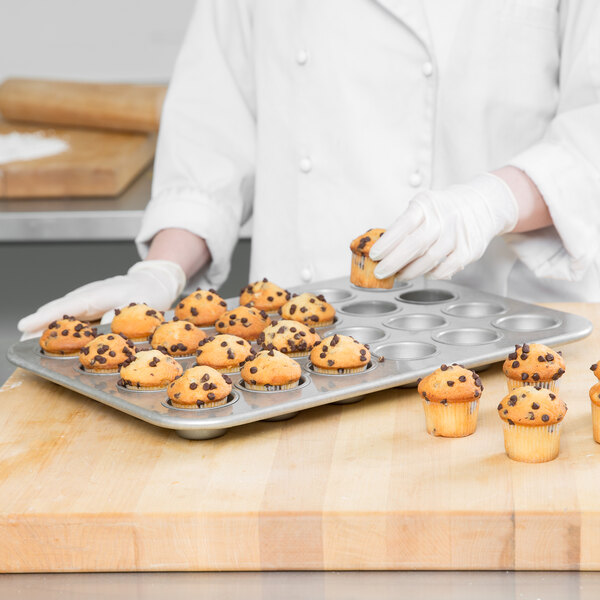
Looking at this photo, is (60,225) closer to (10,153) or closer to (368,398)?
(10,153)

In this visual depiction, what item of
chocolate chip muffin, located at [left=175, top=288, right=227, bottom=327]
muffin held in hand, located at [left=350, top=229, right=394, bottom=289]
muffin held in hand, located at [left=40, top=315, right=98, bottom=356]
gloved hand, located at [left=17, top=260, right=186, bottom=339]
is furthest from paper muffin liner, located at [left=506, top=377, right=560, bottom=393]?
gloved hand, located at [left=17, top=260, right=186, bottom=339]

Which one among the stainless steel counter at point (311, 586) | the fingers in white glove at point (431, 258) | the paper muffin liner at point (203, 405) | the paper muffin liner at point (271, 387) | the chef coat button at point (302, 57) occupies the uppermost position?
the chef coat button at point (302, 57)

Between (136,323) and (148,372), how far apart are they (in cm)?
28

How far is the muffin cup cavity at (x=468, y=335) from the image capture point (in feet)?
5.45

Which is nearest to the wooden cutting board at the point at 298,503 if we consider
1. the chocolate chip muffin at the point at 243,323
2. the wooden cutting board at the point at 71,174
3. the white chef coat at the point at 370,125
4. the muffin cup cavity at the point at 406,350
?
the muffin cup cavity at the point at 406,350

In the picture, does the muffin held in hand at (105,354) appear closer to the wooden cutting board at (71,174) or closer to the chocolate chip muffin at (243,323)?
the chocolate chip muffin at (243,323)

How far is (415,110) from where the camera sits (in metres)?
2.11

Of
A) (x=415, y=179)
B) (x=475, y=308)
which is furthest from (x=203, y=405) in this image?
(x=415, y=179)

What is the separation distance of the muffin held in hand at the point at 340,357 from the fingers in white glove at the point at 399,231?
11.7 inches

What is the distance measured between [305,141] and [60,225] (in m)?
1.00

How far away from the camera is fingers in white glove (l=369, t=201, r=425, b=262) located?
1.74 meters

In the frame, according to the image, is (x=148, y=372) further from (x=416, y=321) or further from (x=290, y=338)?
(x=416, y=321)

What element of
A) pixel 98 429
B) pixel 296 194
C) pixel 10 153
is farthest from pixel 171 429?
pixel 10 153

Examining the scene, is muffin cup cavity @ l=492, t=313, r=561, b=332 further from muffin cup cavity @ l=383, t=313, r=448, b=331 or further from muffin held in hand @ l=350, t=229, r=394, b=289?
muffin held in hand @ l=350, t=229, r=394, b=289
